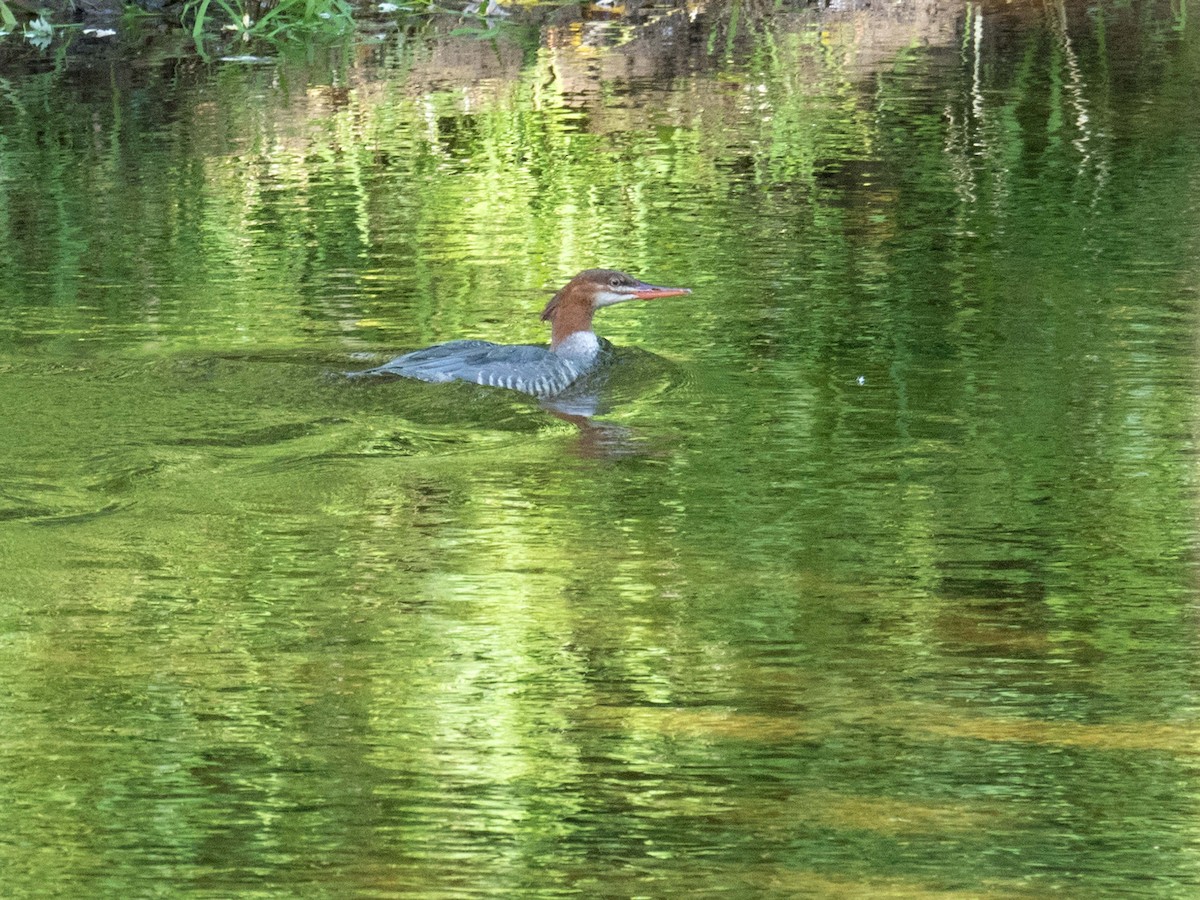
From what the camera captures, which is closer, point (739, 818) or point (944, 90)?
point (739, 818)

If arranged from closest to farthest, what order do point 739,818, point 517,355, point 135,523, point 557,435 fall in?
1. point 739,818
2. point 135,523
3. point 557,435
4. point 517,355

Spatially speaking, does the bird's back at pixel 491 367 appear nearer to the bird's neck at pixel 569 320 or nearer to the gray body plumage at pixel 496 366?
the gray body plumage at pixel 496 366

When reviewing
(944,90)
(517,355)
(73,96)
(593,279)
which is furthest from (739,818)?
(73,96)

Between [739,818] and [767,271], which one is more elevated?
[767,271]

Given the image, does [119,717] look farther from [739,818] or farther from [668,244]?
[668,244]

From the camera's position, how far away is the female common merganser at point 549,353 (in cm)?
721

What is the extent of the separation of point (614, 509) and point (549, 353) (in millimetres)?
1853

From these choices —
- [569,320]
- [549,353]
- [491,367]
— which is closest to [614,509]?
[491,367]

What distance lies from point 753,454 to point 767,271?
2.48 meters

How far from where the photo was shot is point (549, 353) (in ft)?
24.7

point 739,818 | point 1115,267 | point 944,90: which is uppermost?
point 944,90

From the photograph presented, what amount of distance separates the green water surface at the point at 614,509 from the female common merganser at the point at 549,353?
0.13 m

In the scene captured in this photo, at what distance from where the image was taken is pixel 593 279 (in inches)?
311

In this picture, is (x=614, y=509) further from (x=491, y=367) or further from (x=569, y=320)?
(x=569, y=320)
